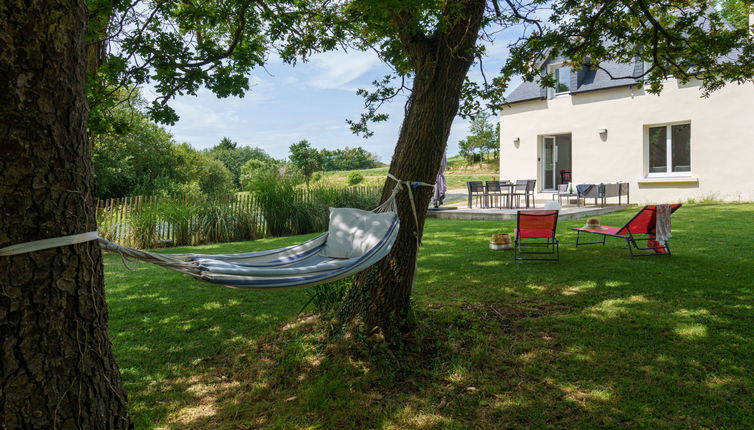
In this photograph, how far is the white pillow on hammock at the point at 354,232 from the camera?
290cm

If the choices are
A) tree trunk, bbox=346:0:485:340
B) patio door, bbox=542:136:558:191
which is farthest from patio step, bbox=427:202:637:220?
tree trunk, bbox=346:0:485:340

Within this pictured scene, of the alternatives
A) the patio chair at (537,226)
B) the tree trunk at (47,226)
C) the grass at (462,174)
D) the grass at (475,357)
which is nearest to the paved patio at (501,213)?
the patio chair at (537,226)

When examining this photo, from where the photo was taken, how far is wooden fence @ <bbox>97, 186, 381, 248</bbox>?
29.8 ft

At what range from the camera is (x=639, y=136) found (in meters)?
12.4

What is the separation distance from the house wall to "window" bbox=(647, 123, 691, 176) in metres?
0.31

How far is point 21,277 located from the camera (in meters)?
1.42

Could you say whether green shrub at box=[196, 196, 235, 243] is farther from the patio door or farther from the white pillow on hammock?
the patio door

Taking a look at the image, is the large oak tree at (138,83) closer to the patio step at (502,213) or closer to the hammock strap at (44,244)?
the hammock strap at (44,244)

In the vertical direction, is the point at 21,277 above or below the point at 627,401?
above

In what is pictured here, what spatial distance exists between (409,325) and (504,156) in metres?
13.0

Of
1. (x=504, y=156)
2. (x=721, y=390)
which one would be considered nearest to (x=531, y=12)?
(x=721, y=390)

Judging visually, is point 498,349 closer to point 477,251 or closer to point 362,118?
point 362,118

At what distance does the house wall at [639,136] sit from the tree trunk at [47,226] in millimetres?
13341

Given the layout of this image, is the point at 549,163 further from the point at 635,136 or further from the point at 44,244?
the point at 44,244
